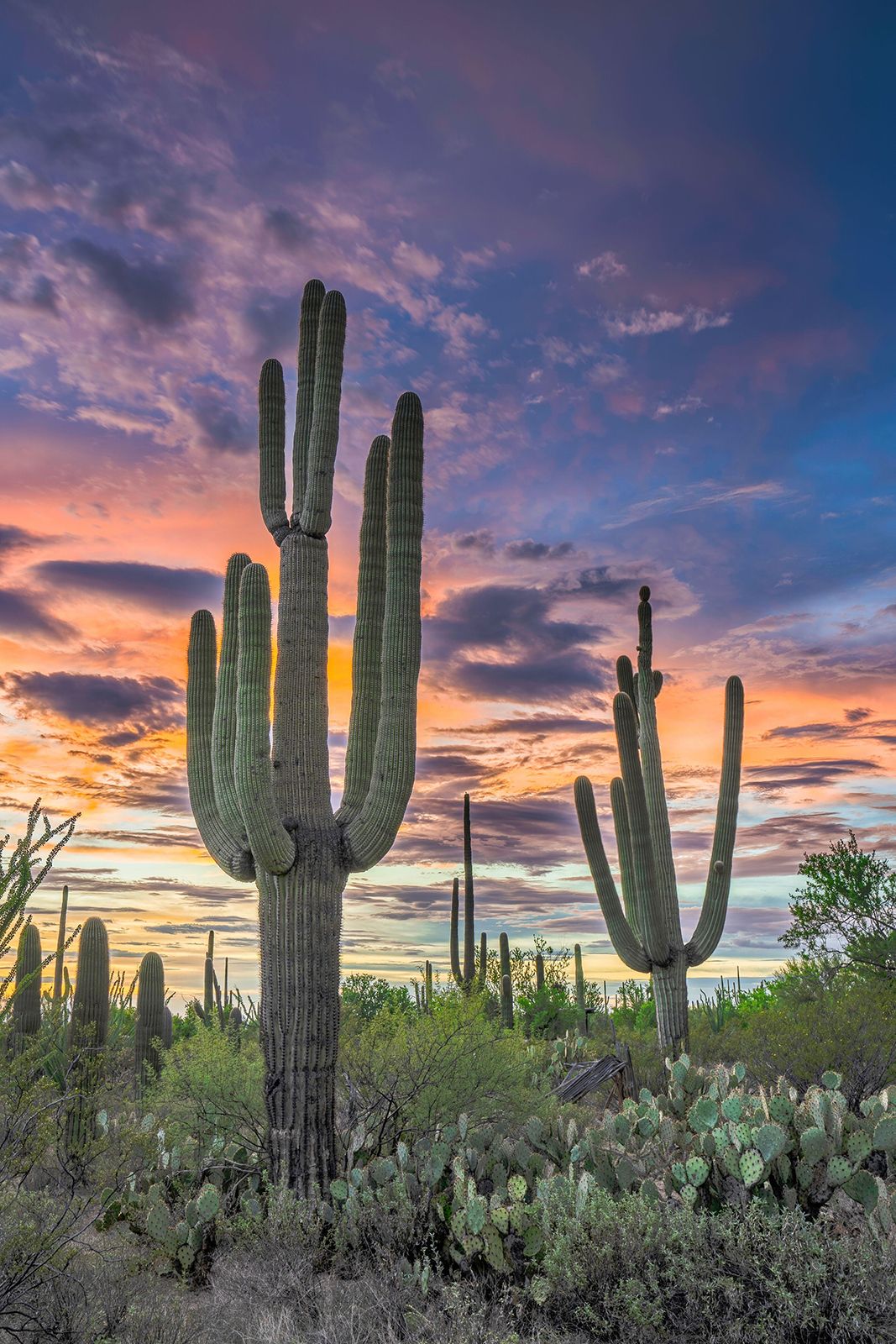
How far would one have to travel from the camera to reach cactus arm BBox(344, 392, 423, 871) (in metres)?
9.06

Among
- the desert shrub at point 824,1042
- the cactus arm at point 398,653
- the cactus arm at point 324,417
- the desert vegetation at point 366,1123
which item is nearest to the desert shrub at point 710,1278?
the desert vegetation at point 366,1123

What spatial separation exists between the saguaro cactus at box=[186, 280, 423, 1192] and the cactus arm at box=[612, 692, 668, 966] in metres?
6.14

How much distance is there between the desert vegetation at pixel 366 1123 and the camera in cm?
578

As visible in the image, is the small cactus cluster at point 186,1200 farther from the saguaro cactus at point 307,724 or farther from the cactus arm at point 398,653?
the cactus arm at point 398,653

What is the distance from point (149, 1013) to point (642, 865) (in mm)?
7563

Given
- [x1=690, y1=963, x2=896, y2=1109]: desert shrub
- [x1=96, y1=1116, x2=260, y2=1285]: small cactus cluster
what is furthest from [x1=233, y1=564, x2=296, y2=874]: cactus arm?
[x1=690, y1=963, x2=896, y2=1109]: desert shrub

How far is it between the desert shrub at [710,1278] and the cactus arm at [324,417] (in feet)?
21.0

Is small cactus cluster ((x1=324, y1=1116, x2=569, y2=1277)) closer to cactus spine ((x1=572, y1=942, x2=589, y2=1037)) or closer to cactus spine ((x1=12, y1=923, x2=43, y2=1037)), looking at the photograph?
cactus spine ((x1=12, y1=923, x2=43, y2=1037))

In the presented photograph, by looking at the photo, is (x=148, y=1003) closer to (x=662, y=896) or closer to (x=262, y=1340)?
(x=662, y=896)

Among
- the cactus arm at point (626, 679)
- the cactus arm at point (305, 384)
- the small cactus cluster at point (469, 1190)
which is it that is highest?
the cactus arm at point (305, 384)

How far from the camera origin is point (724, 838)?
51.1ft

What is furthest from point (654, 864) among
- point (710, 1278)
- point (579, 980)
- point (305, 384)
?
point (579, 980)

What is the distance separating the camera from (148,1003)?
46.6ft

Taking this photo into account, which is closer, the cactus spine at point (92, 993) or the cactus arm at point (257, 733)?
the cactus arm at point (257, 733)
